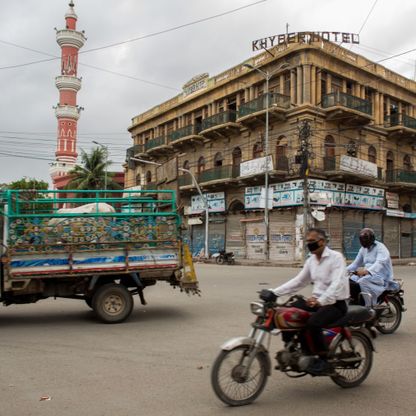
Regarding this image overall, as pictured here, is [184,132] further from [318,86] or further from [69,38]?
[69,38]

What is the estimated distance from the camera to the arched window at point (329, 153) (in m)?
28.9

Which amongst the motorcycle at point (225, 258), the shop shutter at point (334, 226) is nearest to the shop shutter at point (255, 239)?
the motorcycle at point (225, 258)

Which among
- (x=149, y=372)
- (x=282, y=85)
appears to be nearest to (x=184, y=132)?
(x=282, y=85)

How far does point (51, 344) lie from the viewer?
21.5 feet

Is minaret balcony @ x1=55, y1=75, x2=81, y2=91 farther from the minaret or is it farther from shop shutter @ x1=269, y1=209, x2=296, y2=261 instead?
shop shutter @ x1=269, y1=209, x2=296, y2=261

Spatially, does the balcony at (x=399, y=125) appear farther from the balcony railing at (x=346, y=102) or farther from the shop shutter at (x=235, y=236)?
the shop shutter at (x=235, y=236)

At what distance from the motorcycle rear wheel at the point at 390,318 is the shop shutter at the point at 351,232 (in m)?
22.7

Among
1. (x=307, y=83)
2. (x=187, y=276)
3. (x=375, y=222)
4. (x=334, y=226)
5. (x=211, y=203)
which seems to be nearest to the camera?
(x=187, y=276)

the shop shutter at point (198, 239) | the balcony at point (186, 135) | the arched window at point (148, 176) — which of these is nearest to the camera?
the shop shutter at point (198, 239)

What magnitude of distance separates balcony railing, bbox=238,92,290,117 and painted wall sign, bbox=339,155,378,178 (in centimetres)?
510

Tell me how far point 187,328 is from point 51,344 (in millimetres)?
2263

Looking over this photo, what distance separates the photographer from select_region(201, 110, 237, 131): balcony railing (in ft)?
110

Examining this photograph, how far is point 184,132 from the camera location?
37.9 metres

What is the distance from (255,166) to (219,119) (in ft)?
20.8
